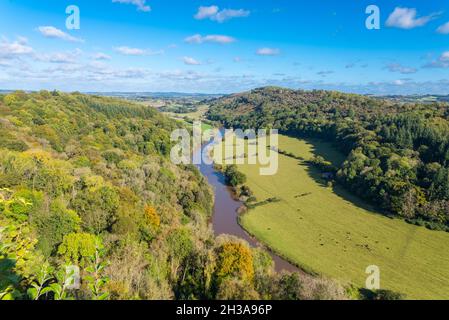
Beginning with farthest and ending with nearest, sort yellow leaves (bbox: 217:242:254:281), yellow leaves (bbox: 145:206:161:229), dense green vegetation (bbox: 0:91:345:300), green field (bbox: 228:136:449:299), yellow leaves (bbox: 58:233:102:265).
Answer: green field (bbox: 228:136:449:299), yellow leaves (bbox: 145:206:161:229), yellow leaves (bbox: 58:233:102:265), yellow leaves (bbox: 217:242:254:281), dense green vegetation (bbox: 0:91:345:300)

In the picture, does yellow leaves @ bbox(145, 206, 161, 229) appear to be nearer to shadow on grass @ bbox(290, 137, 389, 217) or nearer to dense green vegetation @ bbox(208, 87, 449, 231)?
shadow on grass @ bbox(290, 137, 389, 217)

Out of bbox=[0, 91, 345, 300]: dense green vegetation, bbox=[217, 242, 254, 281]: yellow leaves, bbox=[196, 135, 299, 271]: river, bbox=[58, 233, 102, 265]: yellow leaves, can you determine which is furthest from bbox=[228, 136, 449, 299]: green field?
bbox=[58, 233, 102, 265]: yellow leaves

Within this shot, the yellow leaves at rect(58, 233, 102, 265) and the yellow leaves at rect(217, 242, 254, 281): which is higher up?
the yellow leaves at rect(58, 233, 102, 265)

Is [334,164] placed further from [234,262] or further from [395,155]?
[234,262]

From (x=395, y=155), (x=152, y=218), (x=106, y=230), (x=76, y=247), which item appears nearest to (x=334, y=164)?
(x=395, y=155)

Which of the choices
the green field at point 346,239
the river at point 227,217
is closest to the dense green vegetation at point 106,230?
the river at point 227,217
